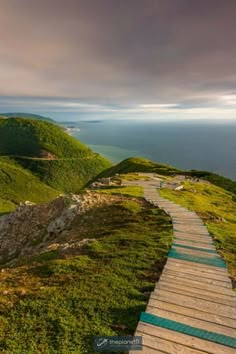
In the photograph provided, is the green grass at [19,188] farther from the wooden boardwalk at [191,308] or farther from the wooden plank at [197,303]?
the wooden plank at [197,303]

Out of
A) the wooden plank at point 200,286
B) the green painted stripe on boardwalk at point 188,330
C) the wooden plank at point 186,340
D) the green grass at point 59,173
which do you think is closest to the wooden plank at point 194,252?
the wooden plank at point 200,286

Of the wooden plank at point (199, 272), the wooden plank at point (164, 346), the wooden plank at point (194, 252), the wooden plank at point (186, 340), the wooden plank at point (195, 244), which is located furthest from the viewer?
the wooden plank at point (195, 244)

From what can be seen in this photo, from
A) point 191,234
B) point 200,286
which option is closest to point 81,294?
point 200,286

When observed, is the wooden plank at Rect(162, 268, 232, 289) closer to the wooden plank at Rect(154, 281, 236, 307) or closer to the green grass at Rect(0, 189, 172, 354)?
the green grass at Rect(0, 189, 172, 354)

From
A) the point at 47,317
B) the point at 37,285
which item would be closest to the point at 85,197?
the point at 37,285

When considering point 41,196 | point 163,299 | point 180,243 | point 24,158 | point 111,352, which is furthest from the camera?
point 24,158

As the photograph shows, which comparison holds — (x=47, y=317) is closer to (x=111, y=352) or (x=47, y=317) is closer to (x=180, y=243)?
(x=111, y=352)
